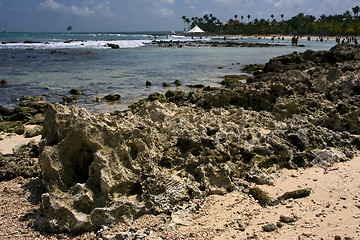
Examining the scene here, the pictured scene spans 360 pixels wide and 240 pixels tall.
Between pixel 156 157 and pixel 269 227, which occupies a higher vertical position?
pixel 156 157

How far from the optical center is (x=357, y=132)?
24.1 ft

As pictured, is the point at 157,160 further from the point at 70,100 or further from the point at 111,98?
the point at 70,100

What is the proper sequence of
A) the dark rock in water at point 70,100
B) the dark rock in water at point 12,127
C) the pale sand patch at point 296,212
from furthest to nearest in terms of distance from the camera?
1. the dark rock in water at point 70,100
2. the dark rock in water at point 12,127
3. the pale sand patch at point 296,212

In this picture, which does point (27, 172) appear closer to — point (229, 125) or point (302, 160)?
point (229, 125)

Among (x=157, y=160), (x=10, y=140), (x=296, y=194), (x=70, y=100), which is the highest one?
(x=157, y=160)

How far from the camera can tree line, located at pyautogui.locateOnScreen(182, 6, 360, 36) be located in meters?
90.4

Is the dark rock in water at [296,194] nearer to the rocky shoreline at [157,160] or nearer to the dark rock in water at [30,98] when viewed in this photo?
the rocky shoreline at [157,160]

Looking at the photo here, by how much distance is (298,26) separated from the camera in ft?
362

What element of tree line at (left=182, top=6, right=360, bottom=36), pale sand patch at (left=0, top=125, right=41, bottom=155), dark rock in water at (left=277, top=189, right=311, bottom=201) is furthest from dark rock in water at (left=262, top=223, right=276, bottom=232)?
tree line at (left=182, top=6, right=360, bottom=36)

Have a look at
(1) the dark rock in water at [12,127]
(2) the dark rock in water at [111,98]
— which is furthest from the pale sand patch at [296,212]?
(2) the dark rock in water at [111,98]

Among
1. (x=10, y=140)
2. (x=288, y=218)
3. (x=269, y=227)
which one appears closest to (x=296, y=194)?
(x=288, y=218)

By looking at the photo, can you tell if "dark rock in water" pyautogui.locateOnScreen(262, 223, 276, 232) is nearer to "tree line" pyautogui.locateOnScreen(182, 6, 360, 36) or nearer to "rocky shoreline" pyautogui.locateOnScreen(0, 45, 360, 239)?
"rocky shoreline" pyautogui.locateOnScreen(0, 45, 360, 239)

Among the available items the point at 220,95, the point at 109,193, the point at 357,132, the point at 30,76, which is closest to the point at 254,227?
the point at 109,193

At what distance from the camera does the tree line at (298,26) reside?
3558 inches
